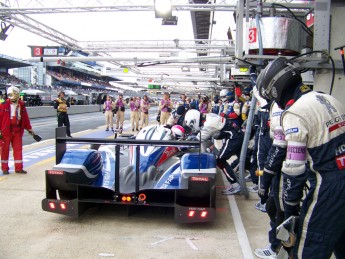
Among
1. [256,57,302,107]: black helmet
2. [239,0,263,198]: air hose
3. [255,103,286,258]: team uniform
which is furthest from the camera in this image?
[239,0,263,198]: air hose

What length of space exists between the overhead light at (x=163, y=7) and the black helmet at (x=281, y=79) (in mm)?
8350

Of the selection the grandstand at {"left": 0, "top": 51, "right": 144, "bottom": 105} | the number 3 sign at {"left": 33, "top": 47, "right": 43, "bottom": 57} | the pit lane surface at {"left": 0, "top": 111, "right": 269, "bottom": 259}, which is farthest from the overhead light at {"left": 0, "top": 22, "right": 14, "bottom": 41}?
the grandstand at {"left": 0, "top": 51, "right": 144, "bottom": 105}

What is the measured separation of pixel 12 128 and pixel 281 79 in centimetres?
635

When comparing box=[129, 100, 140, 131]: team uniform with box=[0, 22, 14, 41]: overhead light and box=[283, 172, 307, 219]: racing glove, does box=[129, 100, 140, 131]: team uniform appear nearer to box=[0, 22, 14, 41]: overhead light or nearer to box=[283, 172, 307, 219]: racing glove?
box=[0, 22, 14, 41]: overhead light

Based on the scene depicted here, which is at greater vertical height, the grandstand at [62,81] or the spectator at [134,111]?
the grandstand at [62,81]

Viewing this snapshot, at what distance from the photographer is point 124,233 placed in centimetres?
440

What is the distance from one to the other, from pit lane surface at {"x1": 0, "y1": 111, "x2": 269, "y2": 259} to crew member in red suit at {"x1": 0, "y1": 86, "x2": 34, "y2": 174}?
1739mm

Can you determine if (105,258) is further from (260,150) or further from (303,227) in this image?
(260,150)

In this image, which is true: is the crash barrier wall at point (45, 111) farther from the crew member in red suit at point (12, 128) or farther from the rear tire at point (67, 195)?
the rear tire at point (67, 195)

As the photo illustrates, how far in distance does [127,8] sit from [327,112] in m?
11.2

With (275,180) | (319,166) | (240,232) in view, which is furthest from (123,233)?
(319,166)

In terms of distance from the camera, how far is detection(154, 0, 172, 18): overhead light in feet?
34.8

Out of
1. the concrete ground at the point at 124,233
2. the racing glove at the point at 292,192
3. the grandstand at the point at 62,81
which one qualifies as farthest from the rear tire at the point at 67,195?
the grandstand at the point at 62,81

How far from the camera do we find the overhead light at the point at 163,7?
10617 millimetres
